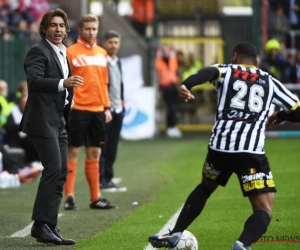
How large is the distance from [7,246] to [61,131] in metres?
1.20

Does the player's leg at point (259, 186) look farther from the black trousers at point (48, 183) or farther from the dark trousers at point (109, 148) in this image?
the dark trousers at point (109, 148)

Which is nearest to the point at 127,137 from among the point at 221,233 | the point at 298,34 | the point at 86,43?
the point at 298,34

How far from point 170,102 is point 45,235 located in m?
16.6

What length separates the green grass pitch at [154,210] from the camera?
9.04 meters

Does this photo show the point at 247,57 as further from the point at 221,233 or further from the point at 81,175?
the point at 81,175

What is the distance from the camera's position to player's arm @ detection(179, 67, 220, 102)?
7.64 metres

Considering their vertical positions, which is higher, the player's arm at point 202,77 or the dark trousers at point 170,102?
the player's arm at point 202,77

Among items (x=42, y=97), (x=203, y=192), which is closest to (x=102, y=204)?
(x=42, y=97)

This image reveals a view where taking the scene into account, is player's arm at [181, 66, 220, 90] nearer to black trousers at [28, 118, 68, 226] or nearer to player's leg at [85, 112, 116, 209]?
black trousers at [28, 118, 68, 226]

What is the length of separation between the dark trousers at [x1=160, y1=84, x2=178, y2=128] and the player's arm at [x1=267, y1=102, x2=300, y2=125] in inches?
651

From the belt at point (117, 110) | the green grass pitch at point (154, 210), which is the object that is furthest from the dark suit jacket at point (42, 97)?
the belt at point (117, 110)

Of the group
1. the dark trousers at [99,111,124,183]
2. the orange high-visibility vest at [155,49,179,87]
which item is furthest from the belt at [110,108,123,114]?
the orange high-visibility vest at [155,49,179,87]

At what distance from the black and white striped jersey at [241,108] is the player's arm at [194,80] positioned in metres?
0.10

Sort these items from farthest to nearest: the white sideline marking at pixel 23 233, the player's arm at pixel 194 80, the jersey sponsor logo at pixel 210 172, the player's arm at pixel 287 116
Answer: the white sideline marking at pixel 23 233 < the player's arm at pixel 287 116 < the jersey sponsor logo at pixel 210 172 < the player's arm at pixel 194 80
